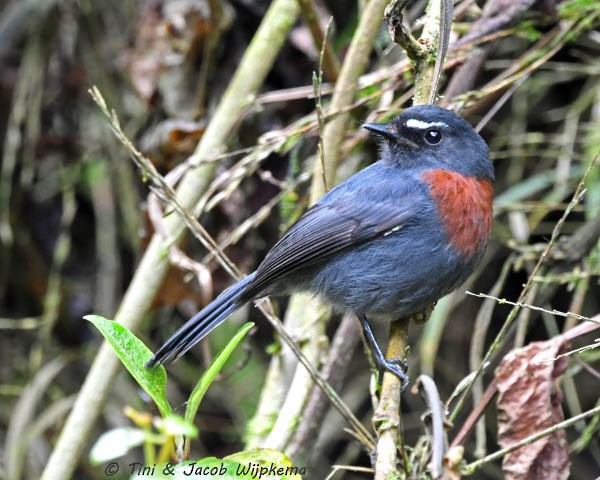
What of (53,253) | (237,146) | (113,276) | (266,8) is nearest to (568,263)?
(237,146)

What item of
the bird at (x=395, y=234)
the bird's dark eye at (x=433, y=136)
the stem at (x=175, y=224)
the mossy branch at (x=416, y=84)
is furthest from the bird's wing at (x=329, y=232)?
Result: the stem at (x=175, y=224)

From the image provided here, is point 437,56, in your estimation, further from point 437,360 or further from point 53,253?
point 53,253

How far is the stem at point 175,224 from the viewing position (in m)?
3.34

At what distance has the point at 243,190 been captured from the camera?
402 cm

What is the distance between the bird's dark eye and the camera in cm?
308

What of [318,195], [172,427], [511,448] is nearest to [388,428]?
[511,448]

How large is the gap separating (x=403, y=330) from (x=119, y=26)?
3.15 meters

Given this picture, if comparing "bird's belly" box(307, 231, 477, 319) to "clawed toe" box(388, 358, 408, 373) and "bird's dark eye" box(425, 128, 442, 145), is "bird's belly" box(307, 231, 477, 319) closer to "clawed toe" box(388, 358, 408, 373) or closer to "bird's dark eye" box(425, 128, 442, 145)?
"clawed toe" box(388, 358, 408, 373)

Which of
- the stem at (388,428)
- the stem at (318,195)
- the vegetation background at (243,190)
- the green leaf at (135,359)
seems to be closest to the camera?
the green leaf at (135,359)

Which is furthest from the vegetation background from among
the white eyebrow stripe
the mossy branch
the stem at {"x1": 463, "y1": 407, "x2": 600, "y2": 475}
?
the stem at {"x1": 463, "y1": 407, "x2": 600, "y2": 475}

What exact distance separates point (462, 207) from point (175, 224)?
1303mm

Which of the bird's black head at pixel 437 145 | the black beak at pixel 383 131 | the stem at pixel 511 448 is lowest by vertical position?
the stem at pixel 511 448

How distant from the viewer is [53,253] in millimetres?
5074

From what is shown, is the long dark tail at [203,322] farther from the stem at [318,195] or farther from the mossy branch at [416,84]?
the mossy branch at [416,84]
